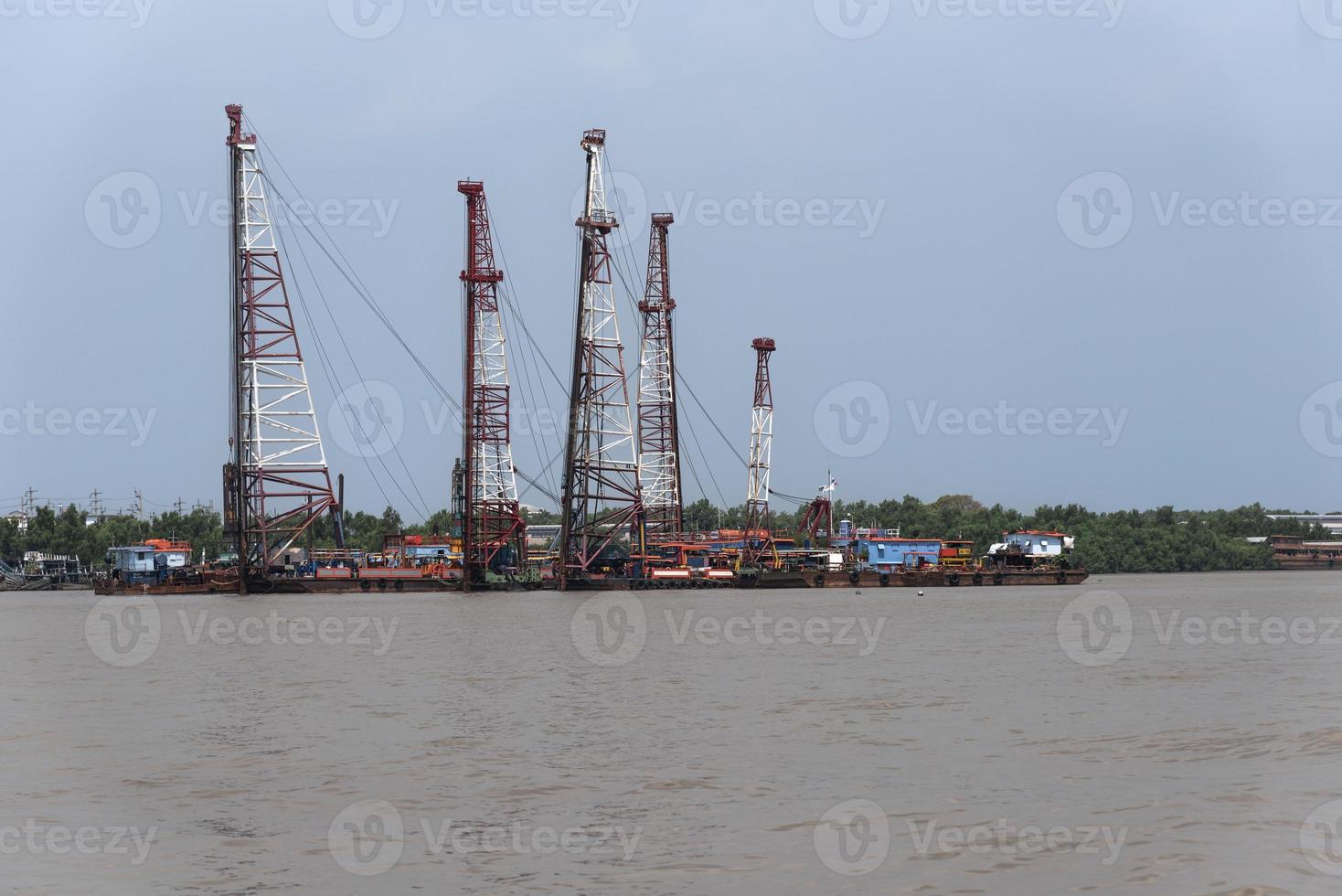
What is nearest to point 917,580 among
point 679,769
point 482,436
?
point 482,436

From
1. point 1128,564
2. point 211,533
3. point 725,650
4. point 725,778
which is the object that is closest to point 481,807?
point 725,778

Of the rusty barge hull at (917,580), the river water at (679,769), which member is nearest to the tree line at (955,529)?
the rusty barge hull at (917,580)

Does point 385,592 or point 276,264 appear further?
point 385,592

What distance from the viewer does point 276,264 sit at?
82625 millimetres

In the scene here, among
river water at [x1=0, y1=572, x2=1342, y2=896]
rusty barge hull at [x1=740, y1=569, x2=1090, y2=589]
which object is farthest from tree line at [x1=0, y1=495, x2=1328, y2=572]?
river water at [x1=0, y1=572, x2=1342, y2=896]

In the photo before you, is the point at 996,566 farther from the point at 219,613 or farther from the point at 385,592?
the point at 219,613

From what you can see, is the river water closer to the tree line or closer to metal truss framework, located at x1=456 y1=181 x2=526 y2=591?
metal truss framework, located at x1=456 y1=181 x2=526 y2=591

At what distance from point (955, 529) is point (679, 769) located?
506ft

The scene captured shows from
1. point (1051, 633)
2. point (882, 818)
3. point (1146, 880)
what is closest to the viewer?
point (1146, 880)

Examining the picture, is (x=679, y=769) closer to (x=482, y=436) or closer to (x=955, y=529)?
(x=482, y=436)

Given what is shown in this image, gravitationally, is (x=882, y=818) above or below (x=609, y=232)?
below

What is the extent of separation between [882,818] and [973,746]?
208 inches

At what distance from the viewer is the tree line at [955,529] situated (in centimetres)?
14312

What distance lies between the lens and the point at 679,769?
19.1 meters
